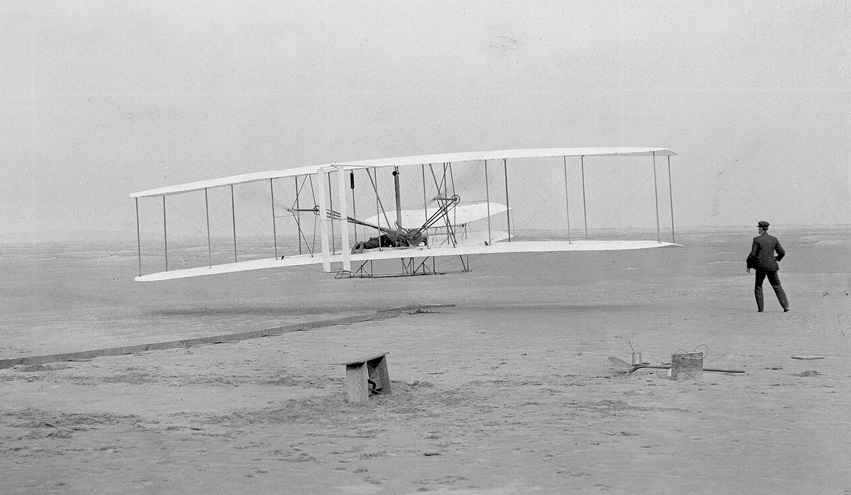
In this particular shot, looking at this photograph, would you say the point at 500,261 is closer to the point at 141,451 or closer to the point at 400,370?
the point at 400,370

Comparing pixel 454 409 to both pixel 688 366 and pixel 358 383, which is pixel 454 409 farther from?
pixel 688 366

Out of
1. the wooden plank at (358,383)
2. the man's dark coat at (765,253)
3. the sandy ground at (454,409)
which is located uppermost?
the man's dark coat at (765,253)

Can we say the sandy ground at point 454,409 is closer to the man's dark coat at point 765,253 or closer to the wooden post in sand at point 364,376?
the wooden post in sand at point 364,376

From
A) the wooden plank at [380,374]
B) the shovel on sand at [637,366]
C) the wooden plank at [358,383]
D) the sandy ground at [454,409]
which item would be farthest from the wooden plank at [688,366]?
the wooden plank at [358,383]

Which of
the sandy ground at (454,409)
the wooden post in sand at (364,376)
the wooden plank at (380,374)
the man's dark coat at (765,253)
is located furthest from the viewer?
the man's dark coat at (765,253)

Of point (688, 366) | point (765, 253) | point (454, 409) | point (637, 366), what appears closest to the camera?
point (454, 409)

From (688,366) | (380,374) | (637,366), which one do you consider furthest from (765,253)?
(380,374)

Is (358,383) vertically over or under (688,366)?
over

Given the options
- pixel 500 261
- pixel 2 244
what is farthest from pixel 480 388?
pixel 2 244
